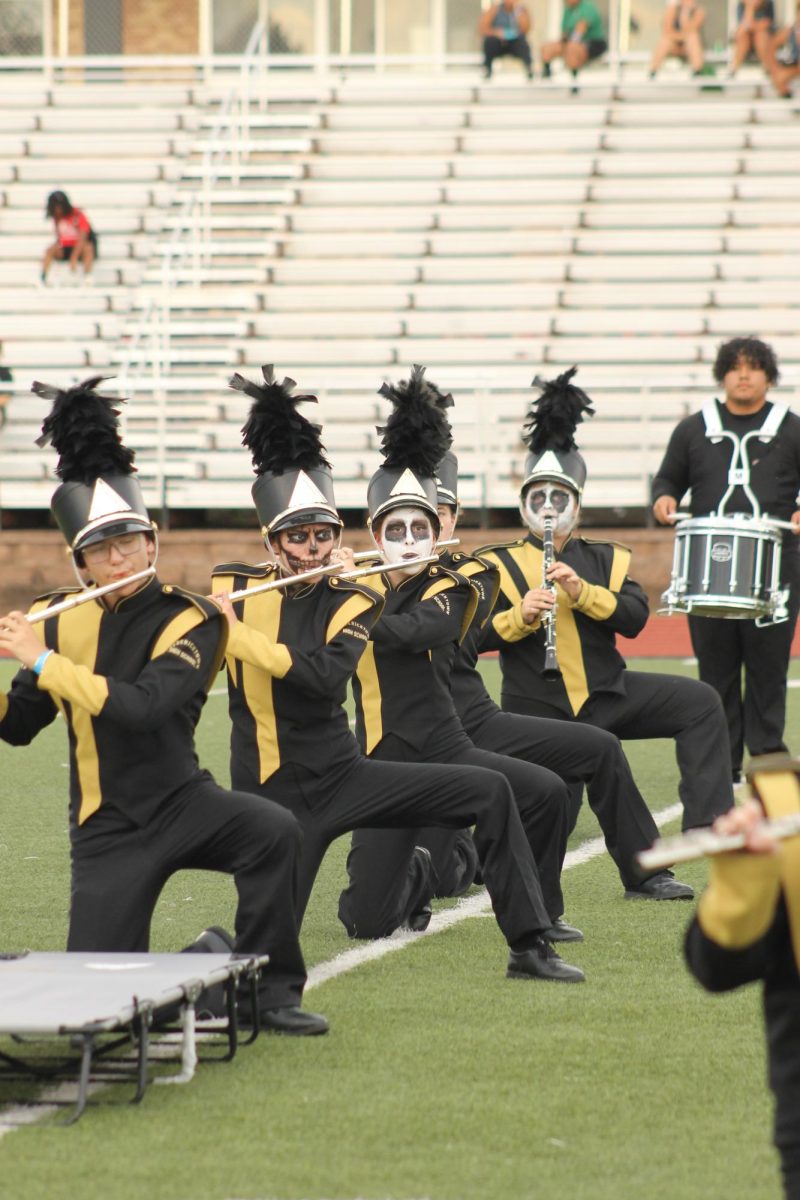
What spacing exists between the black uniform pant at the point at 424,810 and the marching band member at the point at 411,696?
1.16 feet

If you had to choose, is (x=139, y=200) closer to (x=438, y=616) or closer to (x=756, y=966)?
(x=438, y=616)

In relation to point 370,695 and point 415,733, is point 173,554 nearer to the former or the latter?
point 370,695

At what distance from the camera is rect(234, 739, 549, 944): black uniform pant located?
5.69 m

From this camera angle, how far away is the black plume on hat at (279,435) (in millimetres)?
5980

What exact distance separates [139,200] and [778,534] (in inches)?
629

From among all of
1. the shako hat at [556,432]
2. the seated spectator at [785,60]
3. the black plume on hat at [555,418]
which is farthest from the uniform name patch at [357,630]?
the seated spectator at [785,60]

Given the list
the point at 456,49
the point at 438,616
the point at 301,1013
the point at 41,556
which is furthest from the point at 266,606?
the point at 456,49

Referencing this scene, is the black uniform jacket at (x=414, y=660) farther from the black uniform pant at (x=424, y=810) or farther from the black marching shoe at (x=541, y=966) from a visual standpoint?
the black marching shoe at (x=541, y=966)

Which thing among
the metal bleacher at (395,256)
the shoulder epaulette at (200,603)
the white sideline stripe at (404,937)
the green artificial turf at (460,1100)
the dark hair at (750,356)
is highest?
the metal bleacher at (395,256)

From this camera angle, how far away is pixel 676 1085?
15.2 feet

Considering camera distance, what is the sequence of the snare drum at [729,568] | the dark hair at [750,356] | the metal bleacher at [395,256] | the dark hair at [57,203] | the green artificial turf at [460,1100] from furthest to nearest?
1. the dark hair at [57,203]
2. the metal bleacher at [395,256]
3. the dark hair at [750,356]
4. the snare drum at [729,568]
5. the green artificial turf at [460,1100]

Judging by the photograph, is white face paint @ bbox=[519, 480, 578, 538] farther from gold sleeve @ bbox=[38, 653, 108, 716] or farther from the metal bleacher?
the metal bleacher

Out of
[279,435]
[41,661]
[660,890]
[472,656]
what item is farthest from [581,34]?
[41,661]

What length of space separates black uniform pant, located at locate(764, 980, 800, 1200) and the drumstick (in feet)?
7.53
